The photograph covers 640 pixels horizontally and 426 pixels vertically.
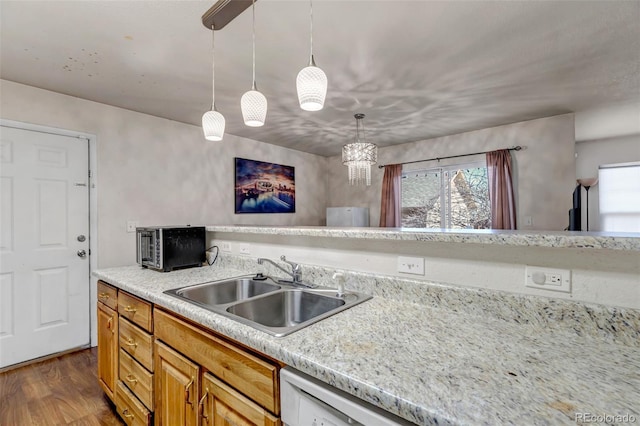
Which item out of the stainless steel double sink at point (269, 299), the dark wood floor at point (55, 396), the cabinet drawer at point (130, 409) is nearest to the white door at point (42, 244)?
the dark wood floor at point (55, 396)

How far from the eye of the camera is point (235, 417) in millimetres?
974

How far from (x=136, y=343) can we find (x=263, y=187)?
10.3 ft

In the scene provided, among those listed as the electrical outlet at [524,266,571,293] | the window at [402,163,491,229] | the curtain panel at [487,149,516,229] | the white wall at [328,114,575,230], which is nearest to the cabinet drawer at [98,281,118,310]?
the electrical outlet at [524,266,571,293]

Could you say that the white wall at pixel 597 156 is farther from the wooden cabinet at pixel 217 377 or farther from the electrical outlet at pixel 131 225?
the electrical outlet at pixel 131 225

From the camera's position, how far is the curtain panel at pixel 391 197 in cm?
475

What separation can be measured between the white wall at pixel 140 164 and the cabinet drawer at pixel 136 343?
1.59m

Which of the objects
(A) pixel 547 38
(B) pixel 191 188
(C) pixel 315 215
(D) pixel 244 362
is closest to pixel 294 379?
(D) pixel 244 362

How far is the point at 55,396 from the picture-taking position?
2031 mm

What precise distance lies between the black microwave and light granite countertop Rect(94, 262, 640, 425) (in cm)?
96

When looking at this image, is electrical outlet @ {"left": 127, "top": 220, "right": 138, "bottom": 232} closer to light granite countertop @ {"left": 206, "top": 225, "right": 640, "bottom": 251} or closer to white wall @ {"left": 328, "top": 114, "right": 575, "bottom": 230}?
light granite countertop @ {"left": 206, "top": 225, "right": 640, "bottom": 251}

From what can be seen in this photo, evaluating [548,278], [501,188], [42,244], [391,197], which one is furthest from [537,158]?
[42,244]

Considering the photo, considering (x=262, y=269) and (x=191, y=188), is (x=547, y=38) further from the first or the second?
(x=191, y=188)

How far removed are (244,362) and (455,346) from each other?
641 mm

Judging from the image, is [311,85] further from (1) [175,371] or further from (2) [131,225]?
(2) [131,225]
